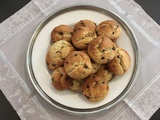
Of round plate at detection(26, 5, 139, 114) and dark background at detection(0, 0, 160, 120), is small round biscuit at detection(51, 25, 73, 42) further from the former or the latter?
dark background at detection(0, 0, 160, 120)

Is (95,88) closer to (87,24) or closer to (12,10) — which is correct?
(87,24)

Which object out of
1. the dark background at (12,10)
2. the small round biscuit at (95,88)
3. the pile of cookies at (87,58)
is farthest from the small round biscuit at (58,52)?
the dark background at (12,10)

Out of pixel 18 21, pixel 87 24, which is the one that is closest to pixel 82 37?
pixel 87 24

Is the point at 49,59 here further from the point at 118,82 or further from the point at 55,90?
the point at 118,82

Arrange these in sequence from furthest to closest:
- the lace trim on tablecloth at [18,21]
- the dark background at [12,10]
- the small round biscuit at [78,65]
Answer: the lace trim on tablecloth at [18,21], the dark background at [12,10], the small round biscuit at [78,65]

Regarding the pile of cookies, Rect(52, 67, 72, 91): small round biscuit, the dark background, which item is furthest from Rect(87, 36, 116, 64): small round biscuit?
the dark background

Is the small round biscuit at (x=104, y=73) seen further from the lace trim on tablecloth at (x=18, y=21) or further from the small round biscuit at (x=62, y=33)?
the lace trim on tablecloth at (x=18, y=21)

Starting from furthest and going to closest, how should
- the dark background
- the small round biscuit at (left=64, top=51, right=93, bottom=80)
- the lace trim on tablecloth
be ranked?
the lace trim on tablecloth
the dark background
the small round biscuit at (left=64, top=51, right=93, bottom=80)
